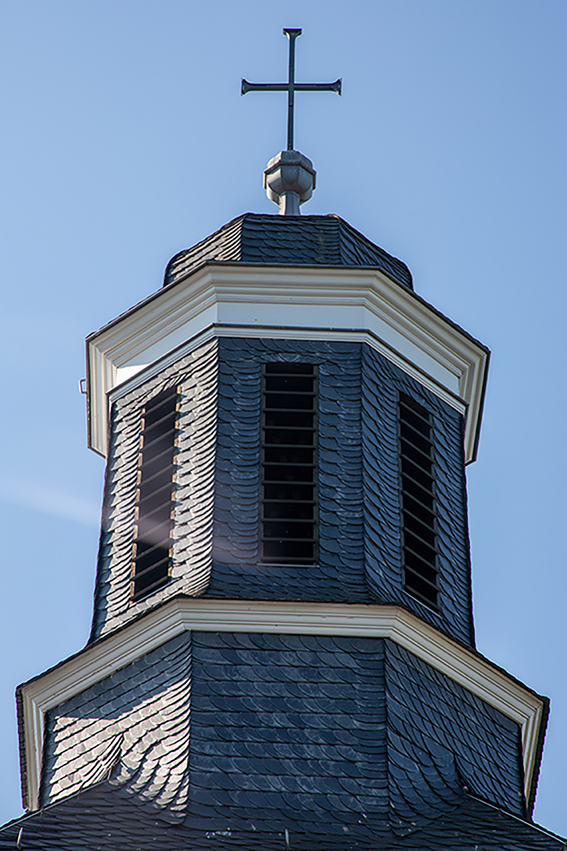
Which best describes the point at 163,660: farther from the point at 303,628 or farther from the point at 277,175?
the point at 277,175

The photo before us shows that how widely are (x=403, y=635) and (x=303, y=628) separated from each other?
0.80 m

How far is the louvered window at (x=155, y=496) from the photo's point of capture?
65.9 feet

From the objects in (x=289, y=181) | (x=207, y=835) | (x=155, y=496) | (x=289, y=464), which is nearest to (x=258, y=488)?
(x=289, y=464)

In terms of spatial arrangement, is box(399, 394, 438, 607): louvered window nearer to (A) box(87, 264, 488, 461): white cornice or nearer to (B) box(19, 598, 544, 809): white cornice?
(A) box(87, 264, 488, 461): white cornice

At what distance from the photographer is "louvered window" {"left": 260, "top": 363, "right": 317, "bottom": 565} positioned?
19.9 meters

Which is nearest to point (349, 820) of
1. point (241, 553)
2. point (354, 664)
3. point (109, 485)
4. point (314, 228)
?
point (354, 664)

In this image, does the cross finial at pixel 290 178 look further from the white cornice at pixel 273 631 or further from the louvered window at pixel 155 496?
A: the white cornice at pixel 273 631

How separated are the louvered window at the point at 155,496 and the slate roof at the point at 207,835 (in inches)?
102

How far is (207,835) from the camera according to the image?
1695 cm

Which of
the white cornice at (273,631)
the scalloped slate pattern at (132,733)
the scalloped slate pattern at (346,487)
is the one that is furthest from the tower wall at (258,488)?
the scalloped slate pattern at (132,733)

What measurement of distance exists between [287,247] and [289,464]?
2.94m

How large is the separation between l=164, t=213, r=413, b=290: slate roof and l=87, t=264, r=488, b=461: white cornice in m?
0.21

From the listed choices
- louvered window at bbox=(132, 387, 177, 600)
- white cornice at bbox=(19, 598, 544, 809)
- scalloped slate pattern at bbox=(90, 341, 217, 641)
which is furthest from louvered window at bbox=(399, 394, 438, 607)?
louvered window at bbox=(132, 387, 177, 600)

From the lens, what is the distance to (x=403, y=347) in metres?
22.0
